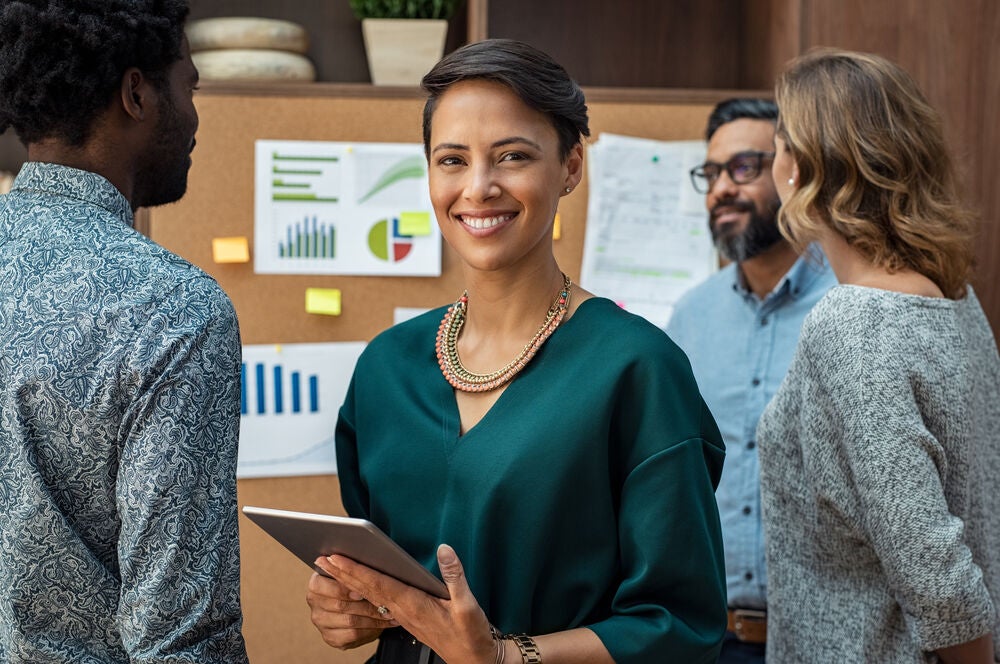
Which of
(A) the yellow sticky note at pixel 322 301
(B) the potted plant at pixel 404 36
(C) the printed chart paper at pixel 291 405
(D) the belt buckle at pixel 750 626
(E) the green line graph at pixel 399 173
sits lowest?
(D) the belt buckle at pixel 750 626

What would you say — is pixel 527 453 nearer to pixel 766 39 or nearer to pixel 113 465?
pixel 113 465

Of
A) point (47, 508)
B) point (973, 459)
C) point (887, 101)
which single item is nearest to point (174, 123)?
point (47, 508)

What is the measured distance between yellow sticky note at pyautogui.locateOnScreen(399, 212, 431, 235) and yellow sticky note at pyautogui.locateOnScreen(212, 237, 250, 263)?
0.35 metres

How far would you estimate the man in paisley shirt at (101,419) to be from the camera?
3.30 feet

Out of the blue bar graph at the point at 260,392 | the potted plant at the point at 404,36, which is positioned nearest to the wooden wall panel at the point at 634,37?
the potted plant at the point at 404,36

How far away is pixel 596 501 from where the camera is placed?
1.10 meters

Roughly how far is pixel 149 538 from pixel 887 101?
1.11m

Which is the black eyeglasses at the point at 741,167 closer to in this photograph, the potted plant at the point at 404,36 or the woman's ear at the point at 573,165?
the potted plant at the point at 404,36

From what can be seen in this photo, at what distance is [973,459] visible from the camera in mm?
1355

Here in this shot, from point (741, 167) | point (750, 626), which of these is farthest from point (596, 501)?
point (741, 167)

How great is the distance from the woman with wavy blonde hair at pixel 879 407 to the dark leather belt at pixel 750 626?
13.5 inches

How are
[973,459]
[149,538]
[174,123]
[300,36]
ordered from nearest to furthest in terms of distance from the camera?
[149,538]
[174,123]
[973,459]
[300,36]

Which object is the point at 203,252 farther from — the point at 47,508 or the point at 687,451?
the point at 687,451

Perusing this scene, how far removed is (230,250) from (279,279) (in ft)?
0.41
